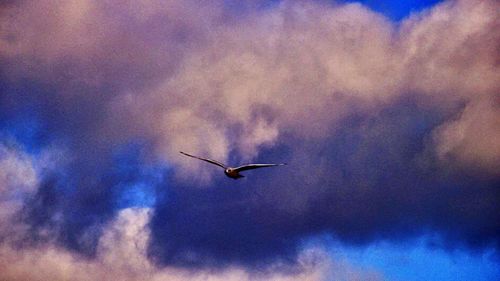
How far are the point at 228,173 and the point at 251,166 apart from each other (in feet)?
24.7

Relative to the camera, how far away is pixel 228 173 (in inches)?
4798

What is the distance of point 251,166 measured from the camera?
115250 millimetres
